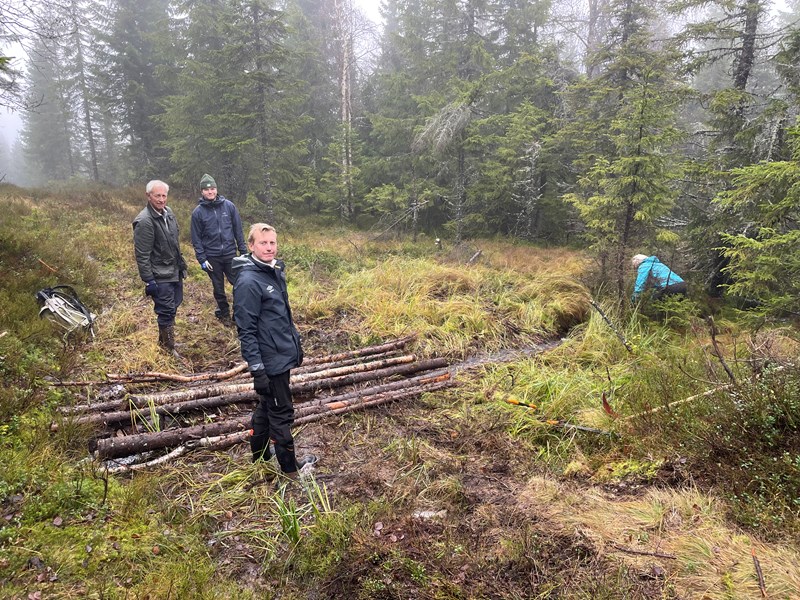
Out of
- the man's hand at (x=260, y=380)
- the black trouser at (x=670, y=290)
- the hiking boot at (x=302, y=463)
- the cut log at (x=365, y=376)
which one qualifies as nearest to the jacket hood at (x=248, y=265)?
the man's hand at (x=260, y=380)

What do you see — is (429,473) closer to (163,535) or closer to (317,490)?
(317,490)

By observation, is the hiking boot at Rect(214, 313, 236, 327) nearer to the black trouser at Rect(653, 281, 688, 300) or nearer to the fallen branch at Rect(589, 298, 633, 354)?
the fallen branch at Rect(589, 298, 633, 354)

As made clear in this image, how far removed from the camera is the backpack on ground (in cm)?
578

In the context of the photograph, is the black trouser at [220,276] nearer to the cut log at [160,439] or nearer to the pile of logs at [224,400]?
the pile of logs at [224,400]

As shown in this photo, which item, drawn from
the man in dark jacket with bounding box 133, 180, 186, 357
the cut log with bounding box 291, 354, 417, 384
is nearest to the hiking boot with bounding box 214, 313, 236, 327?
the man in dark jacket with bounding box 133, 180, 186, 357

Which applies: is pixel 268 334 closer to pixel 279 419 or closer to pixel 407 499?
pixel 279 419

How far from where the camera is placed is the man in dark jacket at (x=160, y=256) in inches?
216

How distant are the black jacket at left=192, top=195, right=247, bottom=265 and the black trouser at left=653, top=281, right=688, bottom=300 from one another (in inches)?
301

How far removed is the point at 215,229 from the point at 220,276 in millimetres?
850

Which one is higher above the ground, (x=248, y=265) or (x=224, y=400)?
(x=248, y=265)

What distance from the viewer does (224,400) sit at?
5039 mm

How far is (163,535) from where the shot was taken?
3.02 metres

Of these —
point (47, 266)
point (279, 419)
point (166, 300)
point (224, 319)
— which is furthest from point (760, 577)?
point (47, 266)

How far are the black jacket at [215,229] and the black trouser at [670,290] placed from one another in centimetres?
764
